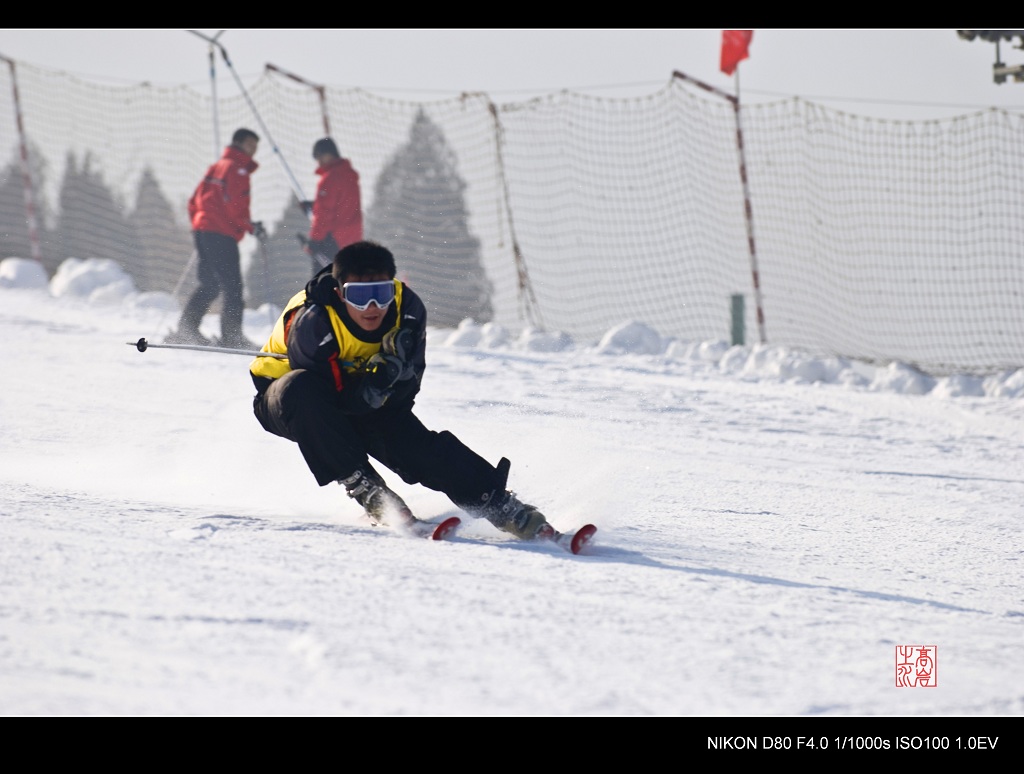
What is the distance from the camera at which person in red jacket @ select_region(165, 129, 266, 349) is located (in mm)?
9203

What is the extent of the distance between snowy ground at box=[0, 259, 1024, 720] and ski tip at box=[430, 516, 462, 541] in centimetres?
6

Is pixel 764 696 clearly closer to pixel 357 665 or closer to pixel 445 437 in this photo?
pixel 357 665

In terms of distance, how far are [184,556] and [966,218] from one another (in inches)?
363

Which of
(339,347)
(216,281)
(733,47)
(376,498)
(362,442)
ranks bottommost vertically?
(376,498)

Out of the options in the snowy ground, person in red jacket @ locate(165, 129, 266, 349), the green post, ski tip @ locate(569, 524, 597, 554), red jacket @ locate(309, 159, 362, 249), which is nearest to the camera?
the snowy ground

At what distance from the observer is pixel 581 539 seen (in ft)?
13.5

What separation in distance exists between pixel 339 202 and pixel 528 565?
21.7 feet

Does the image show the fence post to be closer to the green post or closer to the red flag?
the green post

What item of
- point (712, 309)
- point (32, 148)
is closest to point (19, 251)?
point (32, 148)

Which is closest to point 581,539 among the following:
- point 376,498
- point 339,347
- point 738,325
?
point 376,498

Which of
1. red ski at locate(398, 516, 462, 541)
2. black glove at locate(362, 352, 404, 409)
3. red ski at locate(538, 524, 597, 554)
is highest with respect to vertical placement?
black glove at locate(362, 352, 404, 409)

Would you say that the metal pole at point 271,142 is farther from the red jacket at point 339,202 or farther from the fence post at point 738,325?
the fence post at point 738,325

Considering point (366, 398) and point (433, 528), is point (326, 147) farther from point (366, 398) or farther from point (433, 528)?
point (433, 528)

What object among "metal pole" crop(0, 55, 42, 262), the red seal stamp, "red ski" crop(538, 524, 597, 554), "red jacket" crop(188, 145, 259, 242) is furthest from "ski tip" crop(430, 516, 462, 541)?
"metal pole" crop(0, 55, 42, 262)
